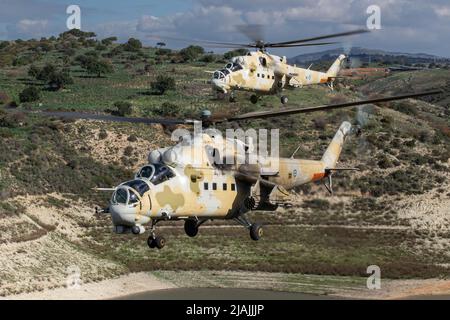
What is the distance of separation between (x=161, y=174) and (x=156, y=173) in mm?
227

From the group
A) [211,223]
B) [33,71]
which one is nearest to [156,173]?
[211,223]

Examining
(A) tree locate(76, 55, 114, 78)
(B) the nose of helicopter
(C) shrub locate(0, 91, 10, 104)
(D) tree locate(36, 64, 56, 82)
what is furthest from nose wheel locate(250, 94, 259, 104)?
(A) tree locate(76, 55, 114, 78)

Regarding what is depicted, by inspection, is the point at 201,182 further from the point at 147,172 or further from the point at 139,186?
the point at 139,186

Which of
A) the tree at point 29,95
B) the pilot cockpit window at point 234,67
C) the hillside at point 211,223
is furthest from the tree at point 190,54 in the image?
the pilot cockpit window at point 234,67

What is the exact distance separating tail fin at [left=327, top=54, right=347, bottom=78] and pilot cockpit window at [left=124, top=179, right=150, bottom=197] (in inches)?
1170

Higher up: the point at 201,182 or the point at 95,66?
the point at 95,66

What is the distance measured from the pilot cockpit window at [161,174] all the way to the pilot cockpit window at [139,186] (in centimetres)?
50

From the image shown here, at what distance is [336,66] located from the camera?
6062cm

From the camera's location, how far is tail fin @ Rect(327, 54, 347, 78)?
60125 mm

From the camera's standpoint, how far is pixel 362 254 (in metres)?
69.2

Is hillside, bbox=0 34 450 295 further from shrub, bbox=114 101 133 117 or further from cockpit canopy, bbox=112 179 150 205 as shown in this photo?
cockpit canopy, bbox=112 179 150 205

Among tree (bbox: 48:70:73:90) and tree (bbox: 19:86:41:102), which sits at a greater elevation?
tree (bbox: 48:70:73:90)

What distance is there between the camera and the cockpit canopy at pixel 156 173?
109 ft
